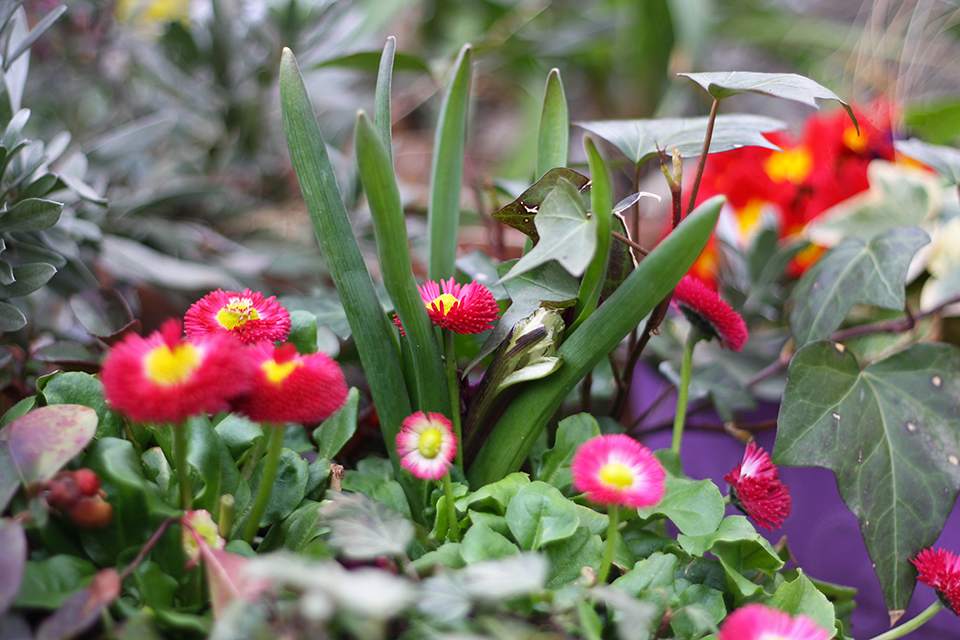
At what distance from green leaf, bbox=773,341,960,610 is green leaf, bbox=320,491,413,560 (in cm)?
26

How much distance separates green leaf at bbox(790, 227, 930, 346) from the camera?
1.54 feet

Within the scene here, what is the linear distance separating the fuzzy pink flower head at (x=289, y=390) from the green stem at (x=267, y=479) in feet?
0.07

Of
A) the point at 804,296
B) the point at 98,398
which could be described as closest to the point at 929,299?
the point at 804,296

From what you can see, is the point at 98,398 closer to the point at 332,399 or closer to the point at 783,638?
the point at 332,399

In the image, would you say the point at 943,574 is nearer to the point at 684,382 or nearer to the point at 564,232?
the point at 684,382

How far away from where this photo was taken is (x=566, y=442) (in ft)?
1.27

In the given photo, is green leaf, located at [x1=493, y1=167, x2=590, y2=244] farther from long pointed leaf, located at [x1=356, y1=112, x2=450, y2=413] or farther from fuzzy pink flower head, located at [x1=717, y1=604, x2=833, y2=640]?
fuzzy pink flower head, located at [x1=717, y1=604, x2=833, y2=640]

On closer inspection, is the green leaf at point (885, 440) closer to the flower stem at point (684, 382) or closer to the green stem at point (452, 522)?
the flower stem at point (684, 382)

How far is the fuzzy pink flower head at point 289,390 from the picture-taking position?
0.26 metres

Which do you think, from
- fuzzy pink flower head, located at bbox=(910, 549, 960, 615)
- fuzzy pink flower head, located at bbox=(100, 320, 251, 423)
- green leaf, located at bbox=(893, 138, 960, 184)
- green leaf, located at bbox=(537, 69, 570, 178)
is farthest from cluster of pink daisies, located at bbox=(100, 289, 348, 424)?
green leaf, located at bbox=(893, 138, 960, 184)

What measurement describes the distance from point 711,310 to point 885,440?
17cm

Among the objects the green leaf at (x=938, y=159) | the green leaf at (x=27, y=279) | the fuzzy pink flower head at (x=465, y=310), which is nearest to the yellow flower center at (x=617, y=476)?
the fuzzy pink flower head at (x=465, y=310)

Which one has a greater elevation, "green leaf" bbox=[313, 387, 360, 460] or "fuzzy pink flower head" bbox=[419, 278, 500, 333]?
"fuzzy pink flower head" bbox=[419, 278, 500, 333]

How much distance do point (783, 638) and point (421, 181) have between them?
3.39 feet
